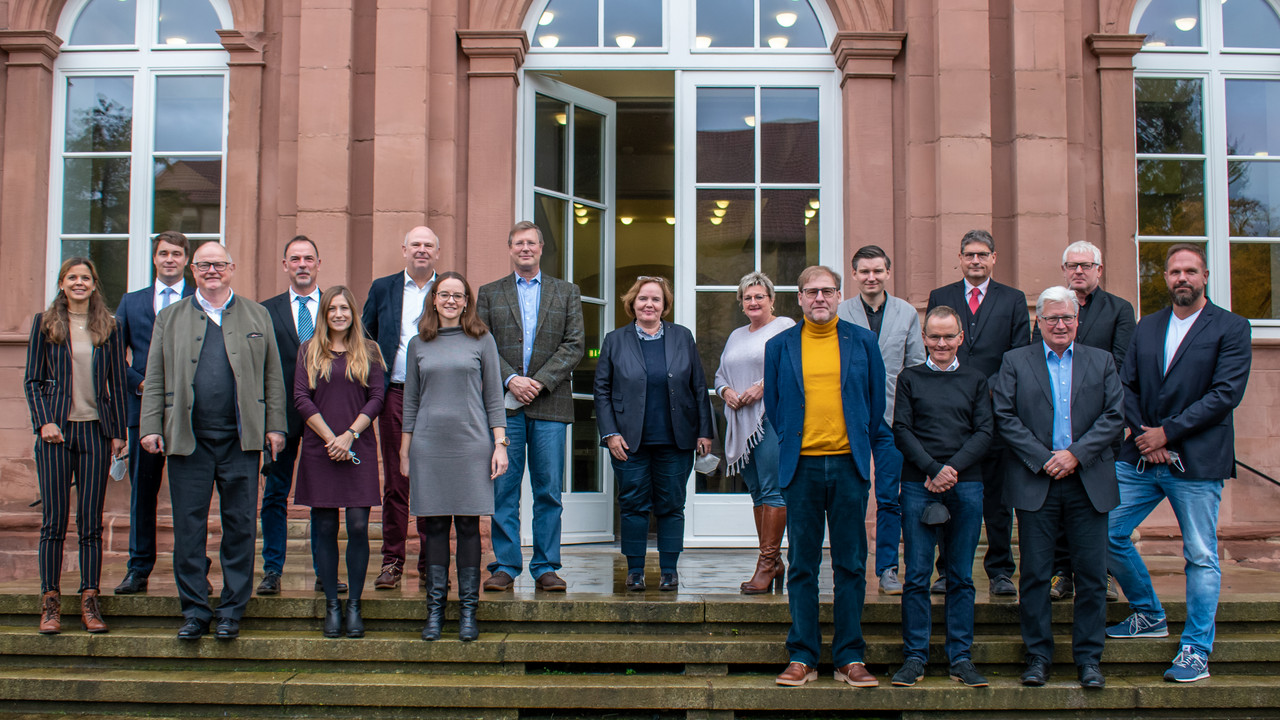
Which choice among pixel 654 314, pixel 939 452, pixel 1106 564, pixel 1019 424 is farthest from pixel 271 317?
pixel 1106 564

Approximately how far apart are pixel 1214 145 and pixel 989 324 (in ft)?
12.6

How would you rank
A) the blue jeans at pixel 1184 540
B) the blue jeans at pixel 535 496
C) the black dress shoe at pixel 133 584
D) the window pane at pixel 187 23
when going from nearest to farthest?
the blue jeans at pixel 1184 540, the black dress shoe at pixel 133 584, the blue jeans at pixel 535 496, the window pane at pixel 187 23

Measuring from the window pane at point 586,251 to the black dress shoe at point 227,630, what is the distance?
3888 millimetres

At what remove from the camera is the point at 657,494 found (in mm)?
5602

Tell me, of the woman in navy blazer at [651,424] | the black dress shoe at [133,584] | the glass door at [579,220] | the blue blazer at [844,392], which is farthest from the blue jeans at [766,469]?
the black dress shoe at [133,584]

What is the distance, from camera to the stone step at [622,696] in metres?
4.59

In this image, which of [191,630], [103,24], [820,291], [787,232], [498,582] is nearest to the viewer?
[820,291]

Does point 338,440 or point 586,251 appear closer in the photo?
point 338,440

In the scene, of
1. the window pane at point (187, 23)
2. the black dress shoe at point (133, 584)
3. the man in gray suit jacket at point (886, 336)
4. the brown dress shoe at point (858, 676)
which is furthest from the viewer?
the window pane at point (187, 23)

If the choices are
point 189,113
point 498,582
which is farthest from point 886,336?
point 189,113

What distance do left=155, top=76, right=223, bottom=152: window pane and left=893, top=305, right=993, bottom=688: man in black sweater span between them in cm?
582

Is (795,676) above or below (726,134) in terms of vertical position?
below

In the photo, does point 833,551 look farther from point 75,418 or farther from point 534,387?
point 75,418

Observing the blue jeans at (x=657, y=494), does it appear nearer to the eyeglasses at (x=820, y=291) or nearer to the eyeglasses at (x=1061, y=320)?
the eyeglasses at (x=820, y=291)
